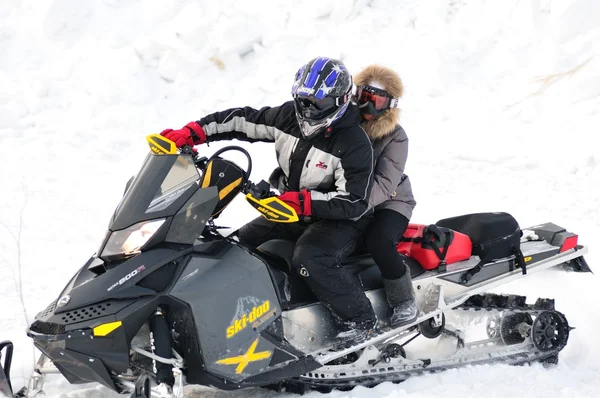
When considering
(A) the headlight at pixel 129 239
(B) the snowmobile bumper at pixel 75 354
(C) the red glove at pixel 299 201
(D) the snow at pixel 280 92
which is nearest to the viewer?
(B) the snowmobile bumper at pixel 75 354

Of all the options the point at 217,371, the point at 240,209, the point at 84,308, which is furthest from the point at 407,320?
the point at 240,209

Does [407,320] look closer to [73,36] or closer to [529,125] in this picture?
[529,125]

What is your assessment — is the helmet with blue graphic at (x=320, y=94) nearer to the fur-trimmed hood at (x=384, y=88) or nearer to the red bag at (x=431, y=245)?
the fur-trimmed hood at (x=384, y=88)

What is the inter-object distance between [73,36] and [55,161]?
8.95 ft

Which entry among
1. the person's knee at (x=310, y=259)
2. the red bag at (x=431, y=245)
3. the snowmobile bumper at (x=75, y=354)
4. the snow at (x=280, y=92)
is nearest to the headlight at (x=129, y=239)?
the snowmobile bumper at (x=75, y=354)

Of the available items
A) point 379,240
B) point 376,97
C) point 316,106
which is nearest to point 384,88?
point 376,97

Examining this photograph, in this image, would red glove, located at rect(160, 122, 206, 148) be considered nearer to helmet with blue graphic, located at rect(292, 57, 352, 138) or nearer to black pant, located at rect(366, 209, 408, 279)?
helmet with blue graphic, located at rect(292, 57, 352, 138)

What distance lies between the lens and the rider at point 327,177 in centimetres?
432

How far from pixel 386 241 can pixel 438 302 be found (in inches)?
26.7

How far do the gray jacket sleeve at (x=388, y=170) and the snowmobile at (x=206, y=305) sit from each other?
1.61 feet

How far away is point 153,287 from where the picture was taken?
12.4 feet

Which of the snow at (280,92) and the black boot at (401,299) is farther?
the snow at (280,92)

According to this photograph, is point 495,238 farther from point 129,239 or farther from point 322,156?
point 129,239

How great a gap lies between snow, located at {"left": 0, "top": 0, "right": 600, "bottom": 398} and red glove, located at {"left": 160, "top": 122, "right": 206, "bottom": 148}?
2.23 meters
